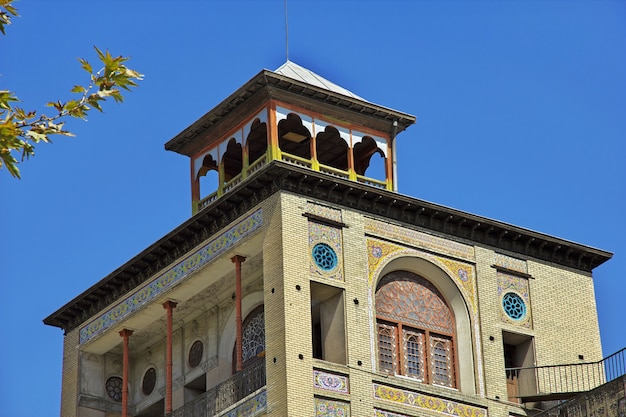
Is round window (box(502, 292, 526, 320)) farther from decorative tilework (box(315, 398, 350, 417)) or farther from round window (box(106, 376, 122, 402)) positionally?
round window (box(106, 376, 122, 402))

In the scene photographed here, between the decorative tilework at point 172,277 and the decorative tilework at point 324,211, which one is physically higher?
the decorative tilework at point 324,211

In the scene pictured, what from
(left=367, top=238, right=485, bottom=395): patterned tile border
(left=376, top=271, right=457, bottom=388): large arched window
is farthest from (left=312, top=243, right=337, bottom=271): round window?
(left=376, top=271, right=457, bottom=388): large arched window

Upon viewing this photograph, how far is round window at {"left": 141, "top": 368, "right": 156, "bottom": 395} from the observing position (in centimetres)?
3900

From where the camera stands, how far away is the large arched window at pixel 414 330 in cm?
3478

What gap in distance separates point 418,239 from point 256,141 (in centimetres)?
499

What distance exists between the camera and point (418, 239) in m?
36.0

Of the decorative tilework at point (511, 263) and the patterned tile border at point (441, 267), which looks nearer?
the patterned tile border at point (441, 267)

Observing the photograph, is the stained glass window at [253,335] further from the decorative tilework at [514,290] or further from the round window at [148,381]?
the decorative tilework at [514,290]

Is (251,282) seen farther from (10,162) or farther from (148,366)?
(10,162)

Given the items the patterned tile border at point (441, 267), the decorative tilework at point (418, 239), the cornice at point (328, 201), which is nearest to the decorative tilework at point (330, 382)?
the patterned tile border at point (441, 267)

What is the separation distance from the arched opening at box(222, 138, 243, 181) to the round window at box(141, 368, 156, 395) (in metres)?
5.23

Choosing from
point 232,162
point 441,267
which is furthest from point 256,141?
point 441,267

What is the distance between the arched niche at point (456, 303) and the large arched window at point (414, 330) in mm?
118

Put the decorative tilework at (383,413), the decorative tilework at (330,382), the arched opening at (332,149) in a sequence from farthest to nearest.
→ the arched opening at (332,149)
the decorative tilework at (383,413)
the decorative tilework at (330,382)
